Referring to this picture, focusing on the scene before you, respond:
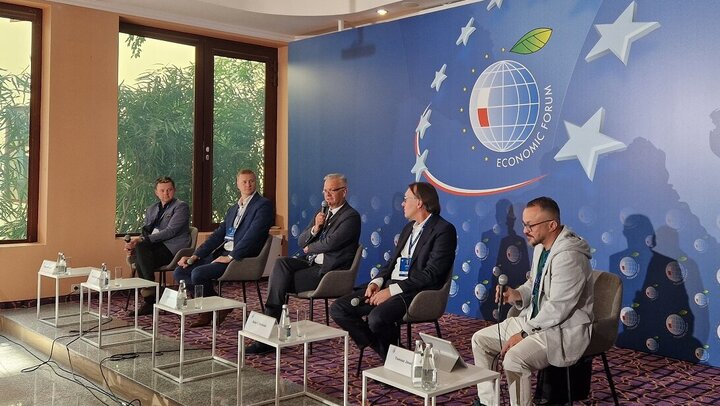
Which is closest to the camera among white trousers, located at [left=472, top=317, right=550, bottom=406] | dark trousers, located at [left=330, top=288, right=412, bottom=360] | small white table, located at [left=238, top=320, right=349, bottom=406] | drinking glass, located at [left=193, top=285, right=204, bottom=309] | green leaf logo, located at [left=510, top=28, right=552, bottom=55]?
white trousers, located at [left=472, top=317, right=550, bottom=406]

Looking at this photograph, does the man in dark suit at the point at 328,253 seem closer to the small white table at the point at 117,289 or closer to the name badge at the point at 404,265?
the name badge at the point at 404,265

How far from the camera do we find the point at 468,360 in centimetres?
464

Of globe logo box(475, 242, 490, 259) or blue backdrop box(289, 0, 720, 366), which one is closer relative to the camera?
blue backdrop box(289, 0, 720, 366)

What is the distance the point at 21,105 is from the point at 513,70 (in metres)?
4.74

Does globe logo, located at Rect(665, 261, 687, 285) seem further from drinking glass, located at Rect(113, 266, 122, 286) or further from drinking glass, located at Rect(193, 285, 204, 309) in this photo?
drinking glass, located at Rect(113, 266, 122, 286)

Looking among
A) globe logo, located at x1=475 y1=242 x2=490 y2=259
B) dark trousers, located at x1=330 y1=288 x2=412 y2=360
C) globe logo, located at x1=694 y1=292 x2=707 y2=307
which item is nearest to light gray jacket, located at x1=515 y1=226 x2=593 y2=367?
dark trousers, located at x1=330 y1=288 x2=412 y2=360

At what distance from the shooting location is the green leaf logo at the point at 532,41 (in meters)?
5.52

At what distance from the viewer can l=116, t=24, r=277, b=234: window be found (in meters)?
7.59

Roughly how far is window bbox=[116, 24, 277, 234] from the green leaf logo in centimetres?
391

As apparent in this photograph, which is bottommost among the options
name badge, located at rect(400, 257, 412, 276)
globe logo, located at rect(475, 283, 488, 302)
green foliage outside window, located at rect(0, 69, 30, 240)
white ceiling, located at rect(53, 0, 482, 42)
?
globe logo, located at rect(475, 283, 488, 302)

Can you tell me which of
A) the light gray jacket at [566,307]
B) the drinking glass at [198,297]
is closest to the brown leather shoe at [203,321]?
the drinking glass at [198,297]

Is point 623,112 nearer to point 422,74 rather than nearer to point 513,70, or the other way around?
point 513,70

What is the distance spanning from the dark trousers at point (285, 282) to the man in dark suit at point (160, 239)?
161cm

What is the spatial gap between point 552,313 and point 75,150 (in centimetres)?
537
